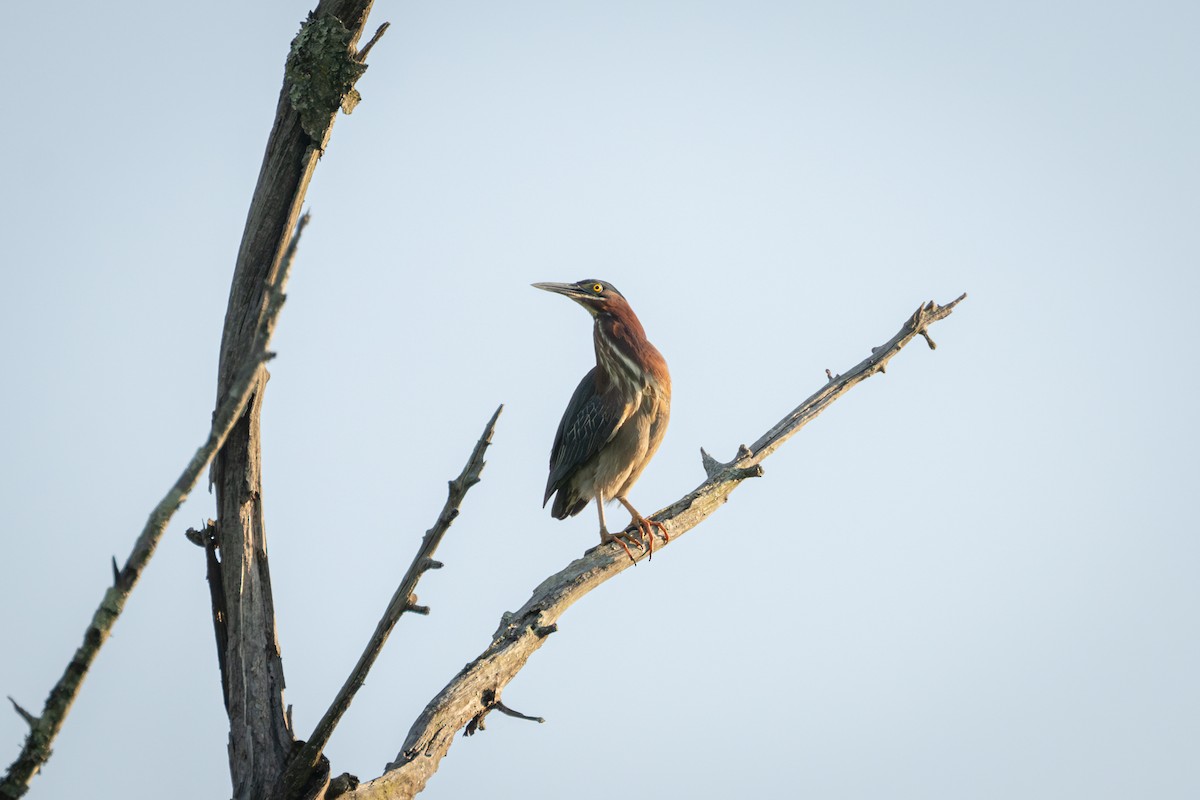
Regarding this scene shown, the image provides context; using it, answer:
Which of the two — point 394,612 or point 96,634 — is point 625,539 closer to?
point 394,612

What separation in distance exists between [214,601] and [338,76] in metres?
1.90

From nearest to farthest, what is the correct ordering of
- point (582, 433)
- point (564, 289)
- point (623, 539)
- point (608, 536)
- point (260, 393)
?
point (260, 393) → point (623, 539) → point (608, 536) → point (582, 433) → point (564, 289)

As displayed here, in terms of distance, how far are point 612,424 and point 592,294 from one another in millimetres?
1202

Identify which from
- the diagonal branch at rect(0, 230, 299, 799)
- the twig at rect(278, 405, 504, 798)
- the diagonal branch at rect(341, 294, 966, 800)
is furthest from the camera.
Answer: the diagonal branch at rect(341, 294, 966, 800)

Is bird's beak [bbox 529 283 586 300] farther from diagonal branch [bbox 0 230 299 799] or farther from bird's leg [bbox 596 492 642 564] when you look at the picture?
diagonal branch [bbox 0 230 299 799]

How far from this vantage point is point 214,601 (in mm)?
3801

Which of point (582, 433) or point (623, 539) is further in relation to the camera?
point (582, 433)

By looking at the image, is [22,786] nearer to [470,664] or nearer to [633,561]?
[470,664]

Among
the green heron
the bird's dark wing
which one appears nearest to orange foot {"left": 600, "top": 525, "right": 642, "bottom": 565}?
the green heron

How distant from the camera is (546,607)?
470 cm

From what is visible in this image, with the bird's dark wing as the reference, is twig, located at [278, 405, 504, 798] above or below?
below

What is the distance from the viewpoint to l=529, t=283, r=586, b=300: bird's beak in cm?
813

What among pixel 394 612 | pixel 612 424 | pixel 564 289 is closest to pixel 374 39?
pixel 394 612

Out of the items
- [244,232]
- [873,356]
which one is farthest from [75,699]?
[873,356]
